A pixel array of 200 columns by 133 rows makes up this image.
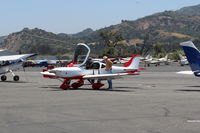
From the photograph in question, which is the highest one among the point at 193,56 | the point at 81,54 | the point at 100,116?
the point at 81,54

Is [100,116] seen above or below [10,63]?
below

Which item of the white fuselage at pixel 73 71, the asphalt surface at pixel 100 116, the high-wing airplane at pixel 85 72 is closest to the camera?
the asphalt surface at pixel 100 116

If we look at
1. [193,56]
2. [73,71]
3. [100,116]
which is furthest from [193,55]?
[100,116]

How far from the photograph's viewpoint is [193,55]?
21.9 meters

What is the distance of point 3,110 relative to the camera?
43.3 ft

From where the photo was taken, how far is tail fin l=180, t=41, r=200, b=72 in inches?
856

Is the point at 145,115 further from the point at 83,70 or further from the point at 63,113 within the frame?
the point at 83,70

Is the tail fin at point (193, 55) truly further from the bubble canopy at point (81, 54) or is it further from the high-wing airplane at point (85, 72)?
the bubble canopy at point (81, 54)

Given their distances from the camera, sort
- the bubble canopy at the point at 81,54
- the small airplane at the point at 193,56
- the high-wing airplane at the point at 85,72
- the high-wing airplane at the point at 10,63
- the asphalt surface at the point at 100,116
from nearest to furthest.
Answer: the asphalt surface at the point at 100,116
the small airplane at the point at 193,56
the high-wing airplane at the point at 85,72
the bubble canopy at the point at 81,54
the high-wing airplane at the point at 10,63

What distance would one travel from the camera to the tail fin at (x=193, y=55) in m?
21.7

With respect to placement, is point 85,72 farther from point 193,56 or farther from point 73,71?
point 193,56

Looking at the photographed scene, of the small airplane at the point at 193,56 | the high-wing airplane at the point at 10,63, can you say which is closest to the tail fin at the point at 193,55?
the small airplane at the point at 193,56

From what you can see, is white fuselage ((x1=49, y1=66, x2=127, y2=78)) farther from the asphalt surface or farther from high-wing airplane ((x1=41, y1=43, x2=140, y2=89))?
the asphalt surface

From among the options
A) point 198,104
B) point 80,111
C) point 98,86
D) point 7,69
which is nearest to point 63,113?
point 80,111
